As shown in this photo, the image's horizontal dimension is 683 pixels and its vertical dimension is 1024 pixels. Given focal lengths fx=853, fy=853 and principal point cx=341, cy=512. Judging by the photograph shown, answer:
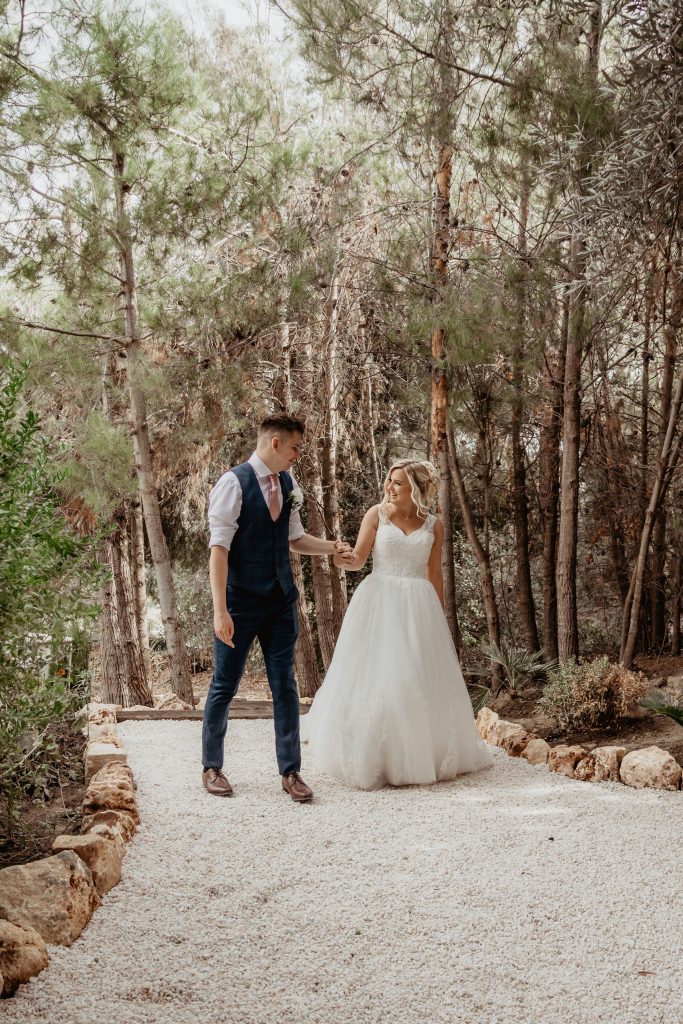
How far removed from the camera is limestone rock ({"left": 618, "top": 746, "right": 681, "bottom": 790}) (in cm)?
397

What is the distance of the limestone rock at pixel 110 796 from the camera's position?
334 cm

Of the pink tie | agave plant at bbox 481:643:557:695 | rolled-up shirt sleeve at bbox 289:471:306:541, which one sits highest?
the pink tie

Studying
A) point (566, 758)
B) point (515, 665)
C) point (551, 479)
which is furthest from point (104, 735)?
point (551, 479)

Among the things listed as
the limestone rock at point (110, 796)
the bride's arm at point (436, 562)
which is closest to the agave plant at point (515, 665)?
the bride's arm at point (436, 562)

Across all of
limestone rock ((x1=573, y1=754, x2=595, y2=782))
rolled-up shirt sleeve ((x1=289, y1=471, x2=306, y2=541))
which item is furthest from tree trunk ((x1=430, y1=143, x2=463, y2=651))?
rolled-up shirt sleeve ((x1=289, y1=471, x2=306, y2=541))

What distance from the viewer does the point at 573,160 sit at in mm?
5031

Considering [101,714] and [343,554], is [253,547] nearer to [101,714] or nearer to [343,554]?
[343,554]

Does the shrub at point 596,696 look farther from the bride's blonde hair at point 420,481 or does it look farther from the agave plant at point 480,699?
the bride's blonde hair at point 420,481

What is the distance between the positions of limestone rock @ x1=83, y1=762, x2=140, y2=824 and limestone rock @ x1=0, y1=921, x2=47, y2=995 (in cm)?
107

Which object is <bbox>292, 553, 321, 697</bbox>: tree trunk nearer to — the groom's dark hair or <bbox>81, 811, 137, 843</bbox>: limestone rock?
the groom's dark hair

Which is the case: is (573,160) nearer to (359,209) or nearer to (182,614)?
(359,209)

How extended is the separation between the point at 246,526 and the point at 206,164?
4992 millimetres

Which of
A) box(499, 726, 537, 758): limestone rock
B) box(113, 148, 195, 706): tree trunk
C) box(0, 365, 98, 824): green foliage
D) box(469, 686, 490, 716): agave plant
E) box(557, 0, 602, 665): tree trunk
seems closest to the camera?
box(0, 365, 98, 824): green foliage

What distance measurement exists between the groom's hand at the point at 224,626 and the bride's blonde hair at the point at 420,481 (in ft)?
Result: 3.54
